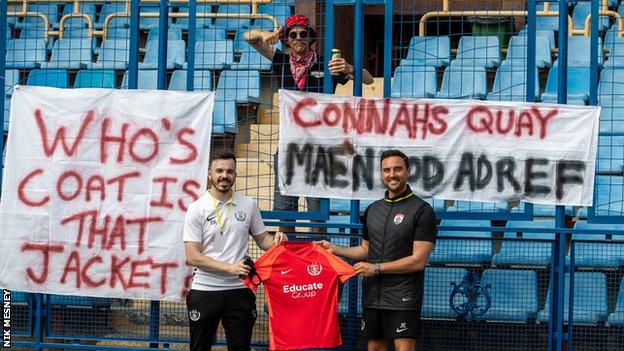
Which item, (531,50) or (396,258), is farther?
(531,50)

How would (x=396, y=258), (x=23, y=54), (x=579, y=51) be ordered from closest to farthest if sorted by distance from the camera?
1. (x=396, y=258)
2. (x=23, y=54)
3. (x=579, y=51)

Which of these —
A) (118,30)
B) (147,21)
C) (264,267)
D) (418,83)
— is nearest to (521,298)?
(264,267)

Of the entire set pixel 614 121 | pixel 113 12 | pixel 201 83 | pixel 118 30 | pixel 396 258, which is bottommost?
pixel 396 258

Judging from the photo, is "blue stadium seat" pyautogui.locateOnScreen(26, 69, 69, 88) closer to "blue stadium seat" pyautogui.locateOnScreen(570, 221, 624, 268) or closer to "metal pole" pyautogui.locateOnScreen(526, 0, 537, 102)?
"metal pole" pyautogui.locateOnScreen(526, 0, 537, 102)

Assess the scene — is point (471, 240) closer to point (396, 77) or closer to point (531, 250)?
point (531, 250)

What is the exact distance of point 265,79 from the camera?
957 centimetres

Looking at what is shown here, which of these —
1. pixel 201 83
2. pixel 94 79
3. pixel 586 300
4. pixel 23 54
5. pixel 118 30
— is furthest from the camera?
pixel 118 30

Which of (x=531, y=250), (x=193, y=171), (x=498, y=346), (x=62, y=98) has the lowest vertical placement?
(x=498, y=346)

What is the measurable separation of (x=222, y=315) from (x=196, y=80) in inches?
124

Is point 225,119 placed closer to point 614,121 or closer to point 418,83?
point 418,83

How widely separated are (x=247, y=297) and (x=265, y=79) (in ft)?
6.79

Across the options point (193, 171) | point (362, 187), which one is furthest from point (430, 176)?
point (193, 171)

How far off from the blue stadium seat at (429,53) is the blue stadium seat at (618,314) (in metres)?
2.68

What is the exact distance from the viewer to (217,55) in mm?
10891
